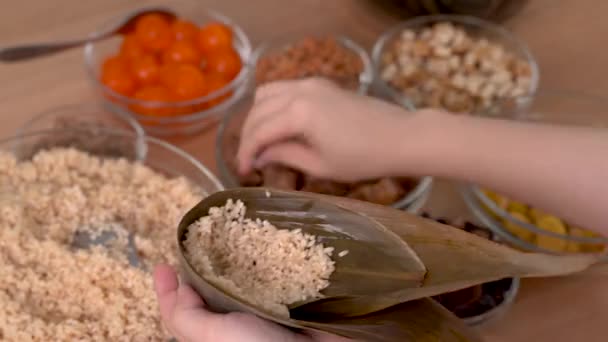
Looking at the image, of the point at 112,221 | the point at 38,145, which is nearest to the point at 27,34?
the point at 38,145

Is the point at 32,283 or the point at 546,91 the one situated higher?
the point at 546,91

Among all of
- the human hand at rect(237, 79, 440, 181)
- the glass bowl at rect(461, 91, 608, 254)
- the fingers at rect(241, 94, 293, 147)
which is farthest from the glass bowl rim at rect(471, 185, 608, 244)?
the fingers at rect(241, 94, 293, 147)

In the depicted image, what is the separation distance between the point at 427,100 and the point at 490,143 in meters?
0.20

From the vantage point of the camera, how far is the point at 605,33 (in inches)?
37.3

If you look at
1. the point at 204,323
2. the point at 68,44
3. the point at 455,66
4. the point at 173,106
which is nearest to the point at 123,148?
the point at 173,106

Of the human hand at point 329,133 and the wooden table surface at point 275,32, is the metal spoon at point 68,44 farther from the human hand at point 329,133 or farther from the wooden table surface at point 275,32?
the human hand at point 329,133

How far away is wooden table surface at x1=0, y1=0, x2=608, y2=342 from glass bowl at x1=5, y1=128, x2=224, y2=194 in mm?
86

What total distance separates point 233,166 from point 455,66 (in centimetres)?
34

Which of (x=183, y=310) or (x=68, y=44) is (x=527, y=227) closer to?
(x=183, y=310)

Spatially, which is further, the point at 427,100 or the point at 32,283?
the point at 427,100

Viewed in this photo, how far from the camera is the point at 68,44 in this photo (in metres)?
0.85

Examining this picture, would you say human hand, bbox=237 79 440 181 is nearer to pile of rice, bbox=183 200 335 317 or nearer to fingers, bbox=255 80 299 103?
fingers, bbox=255 80 299 103

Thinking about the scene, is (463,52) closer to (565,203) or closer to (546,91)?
(546,91)

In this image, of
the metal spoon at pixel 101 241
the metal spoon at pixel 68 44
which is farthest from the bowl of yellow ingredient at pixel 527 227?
the metal spoon at pixel 68 44
